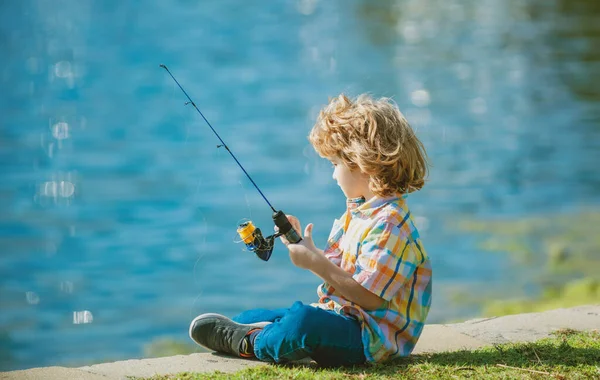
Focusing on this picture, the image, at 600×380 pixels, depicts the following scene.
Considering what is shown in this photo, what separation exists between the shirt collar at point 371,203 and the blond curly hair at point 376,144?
2cm

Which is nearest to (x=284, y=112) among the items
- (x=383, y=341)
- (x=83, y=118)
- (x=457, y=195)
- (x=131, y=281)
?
(x=83, y=118)

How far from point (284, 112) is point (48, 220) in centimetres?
388

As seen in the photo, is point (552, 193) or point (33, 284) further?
point (552, 193)

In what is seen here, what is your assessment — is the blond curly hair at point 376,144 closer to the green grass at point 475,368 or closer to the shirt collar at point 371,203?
the shirt collar at point 371,203

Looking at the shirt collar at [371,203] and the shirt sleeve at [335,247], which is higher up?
the shirt collar at [371,203]

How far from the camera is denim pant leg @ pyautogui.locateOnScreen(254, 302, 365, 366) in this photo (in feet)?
10.5

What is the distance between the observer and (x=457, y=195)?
988 centimetres

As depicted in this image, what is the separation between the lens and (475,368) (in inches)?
127

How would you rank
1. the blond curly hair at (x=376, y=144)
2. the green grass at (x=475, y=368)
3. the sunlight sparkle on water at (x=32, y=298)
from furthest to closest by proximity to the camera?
the sunlight sparkle on water at (x=32, y=298) < the blond curly hair at (x=376, y=144) < the green grass at (x=475, y=368)

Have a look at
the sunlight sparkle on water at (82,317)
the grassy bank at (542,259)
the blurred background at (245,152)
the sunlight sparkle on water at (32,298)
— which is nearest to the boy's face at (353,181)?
the blurred background at (245,152)

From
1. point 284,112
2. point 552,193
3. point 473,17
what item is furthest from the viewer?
point 473,17

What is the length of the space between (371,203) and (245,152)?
8.36 metres

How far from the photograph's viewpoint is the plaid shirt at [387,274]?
3193mm

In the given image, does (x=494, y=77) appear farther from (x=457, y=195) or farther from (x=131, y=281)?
(x=131, y=281)
